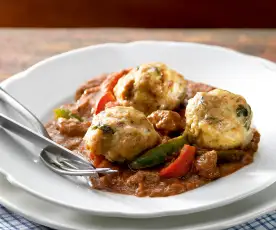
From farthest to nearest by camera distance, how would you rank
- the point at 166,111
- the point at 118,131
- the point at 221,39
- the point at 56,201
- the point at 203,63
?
the point at 221,39 < the point at 203,63 < the point at 166,111 < the point at 118,131 < the point at 56,201

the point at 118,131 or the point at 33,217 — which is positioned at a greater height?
the point at 118,131

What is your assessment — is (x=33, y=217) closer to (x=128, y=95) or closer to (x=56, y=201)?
(x=56, y=201)

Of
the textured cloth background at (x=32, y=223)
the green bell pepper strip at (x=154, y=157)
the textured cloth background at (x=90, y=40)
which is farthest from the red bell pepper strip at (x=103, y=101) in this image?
the textured cloth background at (x=90, y=40)

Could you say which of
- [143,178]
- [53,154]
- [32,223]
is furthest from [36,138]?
[143,178]

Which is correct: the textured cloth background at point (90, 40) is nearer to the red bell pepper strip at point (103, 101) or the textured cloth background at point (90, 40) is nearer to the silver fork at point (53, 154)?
the red bell pepper strip at point (103, 101)

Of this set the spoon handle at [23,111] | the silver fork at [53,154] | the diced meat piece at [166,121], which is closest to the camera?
the silver fork at [53,154]

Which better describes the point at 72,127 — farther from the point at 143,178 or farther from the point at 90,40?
the point at 90,40

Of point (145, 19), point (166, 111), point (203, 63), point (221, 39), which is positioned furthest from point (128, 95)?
point (145, 19)
